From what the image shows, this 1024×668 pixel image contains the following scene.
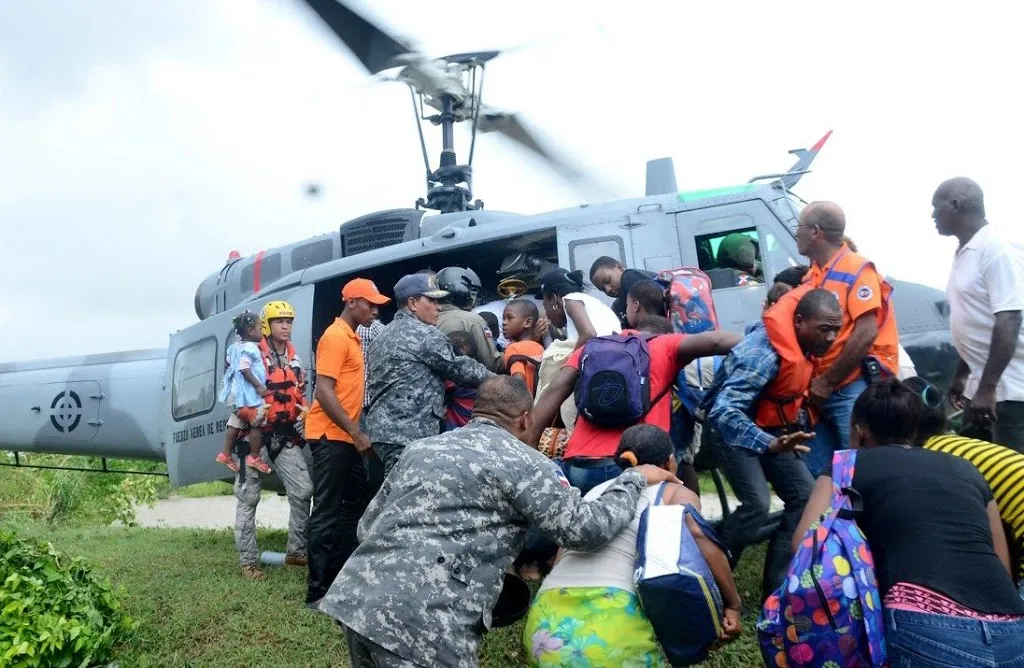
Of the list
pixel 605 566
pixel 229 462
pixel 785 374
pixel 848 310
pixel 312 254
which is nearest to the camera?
pixel 605 566

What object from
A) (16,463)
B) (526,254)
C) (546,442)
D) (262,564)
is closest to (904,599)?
(546,442)

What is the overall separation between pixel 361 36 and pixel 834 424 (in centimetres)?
439

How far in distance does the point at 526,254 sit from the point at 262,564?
124 inches

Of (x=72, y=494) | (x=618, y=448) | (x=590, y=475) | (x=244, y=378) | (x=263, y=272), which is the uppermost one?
(x=263, y=272)

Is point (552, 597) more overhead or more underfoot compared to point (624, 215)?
more underfoot

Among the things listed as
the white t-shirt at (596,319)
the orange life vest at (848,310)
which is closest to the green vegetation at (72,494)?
the white t-shirt at (596,319)

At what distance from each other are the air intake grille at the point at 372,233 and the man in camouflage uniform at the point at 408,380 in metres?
3.05

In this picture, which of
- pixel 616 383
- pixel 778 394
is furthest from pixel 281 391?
pixel 778 394

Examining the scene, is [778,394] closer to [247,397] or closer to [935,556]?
[935,556]

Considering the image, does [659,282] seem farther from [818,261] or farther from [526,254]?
[526,254]

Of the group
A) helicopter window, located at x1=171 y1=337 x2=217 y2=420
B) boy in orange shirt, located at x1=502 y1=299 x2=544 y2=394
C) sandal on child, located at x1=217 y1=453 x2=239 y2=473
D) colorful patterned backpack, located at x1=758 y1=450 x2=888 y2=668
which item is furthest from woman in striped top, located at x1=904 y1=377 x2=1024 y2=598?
helicopter window, located at x1=171 y1=337 x2=217 y2=420

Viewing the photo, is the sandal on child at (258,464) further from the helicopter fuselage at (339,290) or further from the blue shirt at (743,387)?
the blue shirt at (743,387)

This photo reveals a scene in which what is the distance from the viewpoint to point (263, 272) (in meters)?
8.41

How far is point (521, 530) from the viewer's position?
9.32 ft
